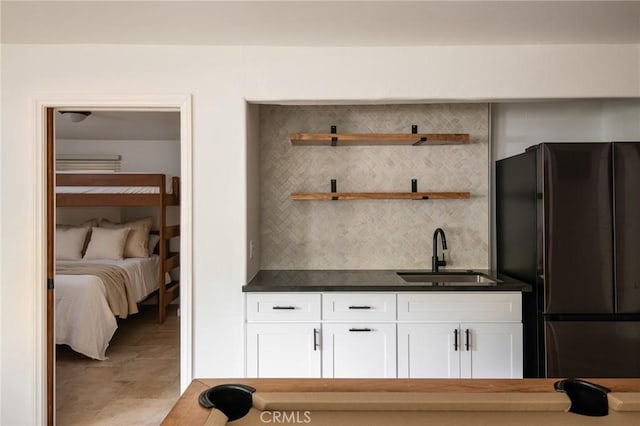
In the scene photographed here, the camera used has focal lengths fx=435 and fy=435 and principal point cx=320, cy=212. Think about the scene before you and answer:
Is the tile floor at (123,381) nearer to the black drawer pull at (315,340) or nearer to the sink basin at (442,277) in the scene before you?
the black drawer pull at (315,340)

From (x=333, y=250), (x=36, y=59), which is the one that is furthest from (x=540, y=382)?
(x=36, y=59)

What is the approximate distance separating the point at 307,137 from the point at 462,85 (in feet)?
3.23

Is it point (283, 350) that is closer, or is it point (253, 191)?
point (283, 350)

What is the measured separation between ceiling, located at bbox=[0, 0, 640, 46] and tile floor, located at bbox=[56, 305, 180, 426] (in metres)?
2.37

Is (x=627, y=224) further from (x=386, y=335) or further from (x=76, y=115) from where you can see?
(x=76, y=115)

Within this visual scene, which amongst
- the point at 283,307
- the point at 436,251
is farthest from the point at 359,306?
the point at 436,251

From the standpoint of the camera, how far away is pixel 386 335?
247 cm

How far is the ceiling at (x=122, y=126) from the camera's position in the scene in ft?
15.2

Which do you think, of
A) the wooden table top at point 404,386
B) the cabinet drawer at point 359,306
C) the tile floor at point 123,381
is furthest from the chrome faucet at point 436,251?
the tile floor at point 123,381

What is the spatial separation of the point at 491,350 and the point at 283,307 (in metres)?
1.21

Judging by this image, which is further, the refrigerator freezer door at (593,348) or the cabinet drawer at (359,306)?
the cabinet drawer at (359,306)

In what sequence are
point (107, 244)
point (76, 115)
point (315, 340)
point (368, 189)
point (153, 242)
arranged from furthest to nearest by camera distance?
point (153, 242)
point (107, 244)
point (76, 115)
point (368, 189)
point (315, 340)

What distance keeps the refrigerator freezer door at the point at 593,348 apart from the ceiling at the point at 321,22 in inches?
62.2

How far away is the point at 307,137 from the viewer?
2.80 meters
